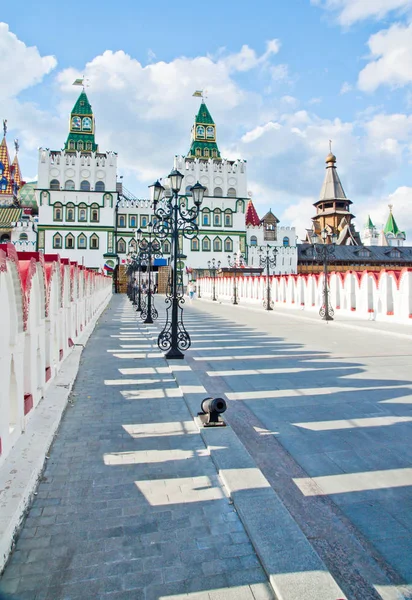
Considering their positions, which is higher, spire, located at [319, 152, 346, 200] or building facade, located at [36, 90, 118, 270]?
spire, located at [319, 152, 346, 200]

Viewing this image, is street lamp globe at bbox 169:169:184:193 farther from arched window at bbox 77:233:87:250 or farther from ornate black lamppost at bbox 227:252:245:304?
arched window at bbox 77:233:87:250

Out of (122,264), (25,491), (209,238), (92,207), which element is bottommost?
(25,491)

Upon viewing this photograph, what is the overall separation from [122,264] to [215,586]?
5644 centimetres

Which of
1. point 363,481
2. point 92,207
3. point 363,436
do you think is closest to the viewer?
point 363,481

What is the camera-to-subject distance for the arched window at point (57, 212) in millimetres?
55750

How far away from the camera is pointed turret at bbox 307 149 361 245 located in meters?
74.5

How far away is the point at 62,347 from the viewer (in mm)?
8164

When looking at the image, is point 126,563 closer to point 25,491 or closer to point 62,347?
point 25,491

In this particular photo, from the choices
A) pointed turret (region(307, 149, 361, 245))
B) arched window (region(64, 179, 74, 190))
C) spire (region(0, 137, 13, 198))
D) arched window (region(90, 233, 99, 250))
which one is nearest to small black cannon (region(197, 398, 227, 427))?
arched window (region(90, 233, 99, 250))

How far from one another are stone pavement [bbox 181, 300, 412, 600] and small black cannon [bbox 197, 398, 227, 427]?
28cm

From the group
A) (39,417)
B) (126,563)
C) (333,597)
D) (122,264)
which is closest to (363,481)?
(333,597)

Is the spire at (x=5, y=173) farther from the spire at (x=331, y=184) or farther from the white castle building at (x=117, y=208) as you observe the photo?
the spire at (x=331, y=184)

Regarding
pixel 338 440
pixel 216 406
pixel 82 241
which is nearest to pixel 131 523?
pixel 216 406

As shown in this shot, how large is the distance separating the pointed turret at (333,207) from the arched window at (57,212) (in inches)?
1677
